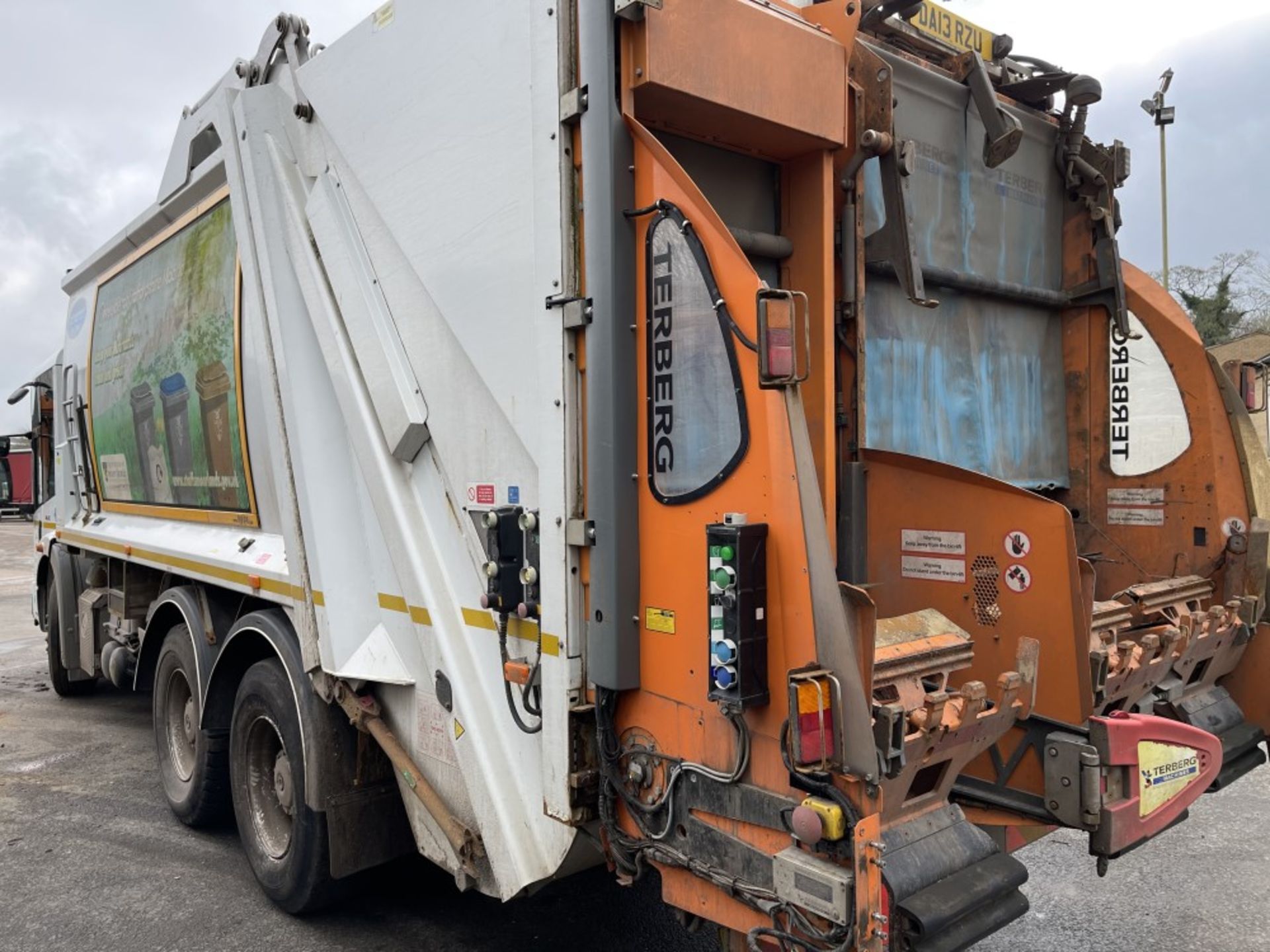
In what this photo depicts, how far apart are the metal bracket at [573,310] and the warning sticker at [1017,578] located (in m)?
1.47

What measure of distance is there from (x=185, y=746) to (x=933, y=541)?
4007mm

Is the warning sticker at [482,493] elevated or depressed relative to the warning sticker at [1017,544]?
elevated

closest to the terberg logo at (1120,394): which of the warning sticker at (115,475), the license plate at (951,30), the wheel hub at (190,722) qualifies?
the license plate at (951,30)

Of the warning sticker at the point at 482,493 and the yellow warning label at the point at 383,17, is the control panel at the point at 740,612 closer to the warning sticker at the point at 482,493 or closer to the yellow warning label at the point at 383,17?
the warning sticker at the point at 482,493

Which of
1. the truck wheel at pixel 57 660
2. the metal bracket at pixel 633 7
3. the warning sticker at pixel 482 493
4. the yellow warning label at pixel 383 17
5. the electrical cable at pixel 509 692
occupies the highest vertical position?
the yellow warning label at pixel 383 17

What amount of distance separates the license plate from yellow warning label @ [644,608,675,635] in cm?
249

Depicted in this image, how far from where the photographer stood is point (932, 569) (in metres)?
3.09

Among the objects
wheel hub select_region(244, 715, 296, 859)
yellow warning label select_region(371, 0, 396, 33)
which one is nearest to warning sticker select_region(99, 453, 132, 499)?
wheel hub select_region(244, 715, 296, 859)

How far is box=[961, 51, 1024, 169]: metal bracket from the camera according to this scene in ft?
11.3

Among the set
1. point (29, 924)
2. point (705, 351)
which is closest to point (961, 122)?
point (705, 351)

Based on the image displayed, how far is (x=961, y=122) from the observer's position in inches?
144

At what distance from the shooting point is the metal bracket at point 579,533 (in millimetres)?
2434

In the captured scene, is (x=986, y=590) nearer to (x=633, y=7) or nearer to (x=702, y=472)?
(x=702, y=472)

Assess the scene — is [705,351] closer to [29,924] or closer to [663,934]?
[663,934]
